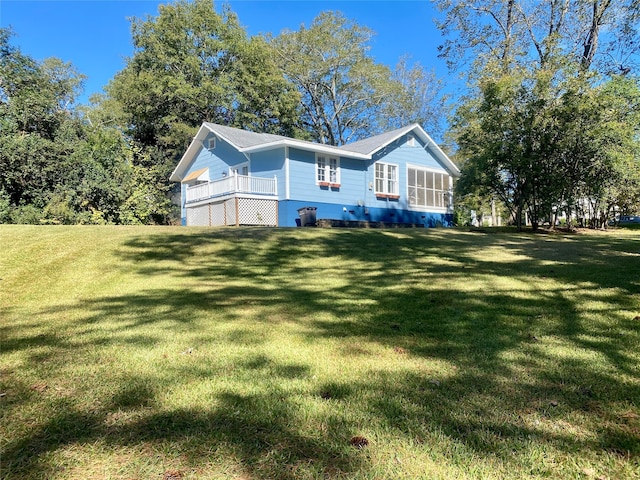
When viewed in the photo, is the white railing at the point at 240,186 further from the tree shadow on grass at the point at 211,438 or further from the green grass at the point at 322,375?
the tree shadow on grass at the point at 211,438

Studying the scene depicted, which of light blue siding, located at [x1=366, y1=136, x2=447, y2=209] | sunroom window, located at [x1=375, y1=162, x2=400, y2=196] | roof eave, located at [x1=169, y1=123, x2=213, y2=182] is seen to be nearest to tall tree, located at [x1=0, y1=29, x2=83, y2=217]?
roof eave, located at [x1=169, y1=123, x2=213, y2=182]

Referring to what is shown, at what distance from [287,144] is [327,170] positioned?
2.51 m

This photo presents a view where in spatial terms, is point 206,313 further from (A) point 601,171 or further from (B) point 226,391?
(A) point 601,171

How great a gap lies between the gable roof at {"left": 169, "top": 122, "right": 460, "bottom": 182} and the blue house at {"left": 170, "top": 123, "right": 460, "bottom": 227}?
43mm

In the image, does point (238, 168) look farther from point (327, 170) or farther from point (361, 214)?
point (361, 214)

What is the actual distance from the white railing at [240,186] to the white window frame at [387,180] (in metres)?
5.45

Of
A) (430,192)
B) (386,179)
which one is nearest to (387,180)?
(386,179)

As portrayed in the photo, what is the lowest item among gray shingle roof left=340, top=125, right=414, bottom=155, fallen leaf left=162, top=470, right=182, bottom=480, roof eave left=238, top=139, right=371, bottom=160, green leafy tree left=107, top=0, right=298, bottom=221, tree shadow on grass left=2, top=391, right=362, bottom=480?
fallen leaf left=162, top=470, right=182, bottom=480

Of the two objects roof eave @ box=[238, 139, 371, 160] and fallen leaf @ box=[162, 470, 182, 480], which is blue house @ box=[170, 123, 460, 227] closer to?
roof eave @ box=[238, 139, 371, 160]

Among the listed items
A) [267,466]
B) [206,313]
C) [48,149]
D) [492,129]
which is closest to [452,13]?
[492,129]

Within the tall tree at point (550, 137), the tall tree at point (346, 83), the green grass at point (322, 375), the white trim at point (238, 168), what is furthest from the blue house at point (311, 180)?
the tall tree at point (346, 83)

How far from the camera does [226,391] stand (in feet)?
7.59

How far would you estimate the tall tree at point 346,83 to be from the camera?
31.7 metres

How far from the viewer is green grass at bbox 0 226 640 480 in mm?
1720
